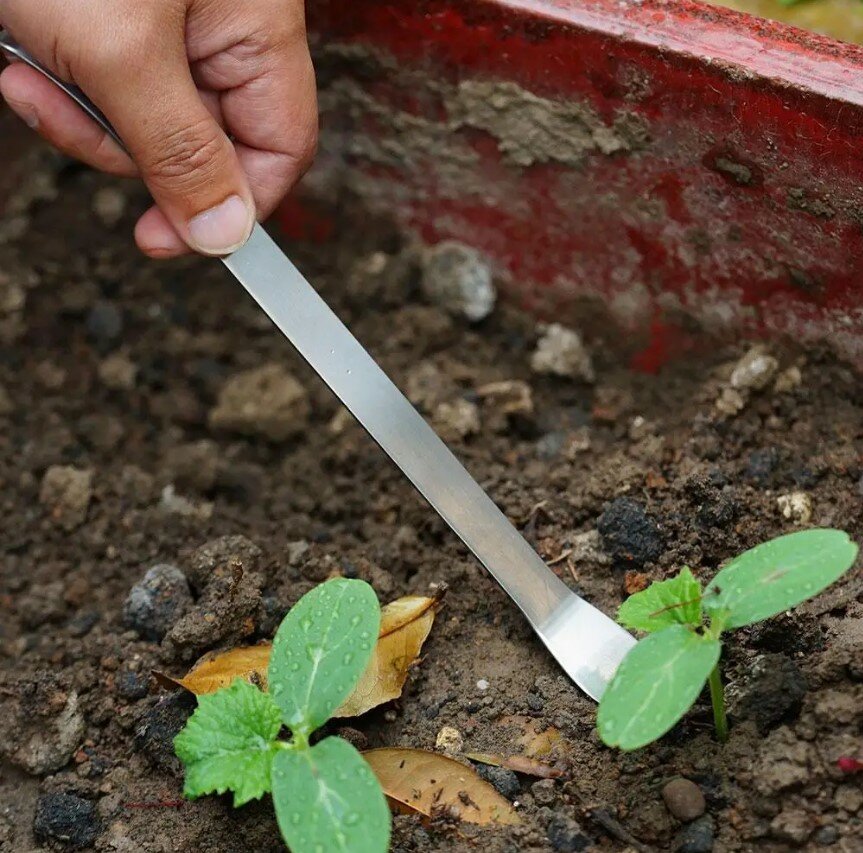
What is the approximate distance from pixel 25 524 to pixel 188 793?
758 millimetres

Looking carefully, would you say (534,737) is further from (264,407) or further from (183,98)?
(183,98)

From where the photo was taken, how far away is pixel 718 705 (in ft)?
3.76

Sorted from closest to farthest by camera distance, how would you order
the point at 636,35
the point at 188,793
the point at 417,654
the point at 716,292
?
the point at 188,793, the point at 417,654, the point at 636,35, the point at 716,292

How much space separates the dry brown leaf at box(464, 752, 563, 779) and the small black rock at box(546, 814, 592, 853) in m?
0.06

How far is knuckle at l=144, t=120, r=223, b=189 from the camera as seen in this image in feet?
4.39

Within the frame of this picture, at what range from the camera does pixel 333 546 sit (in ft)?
5.01

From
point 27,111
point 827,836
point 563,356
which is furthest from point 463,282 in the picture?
point 827,836

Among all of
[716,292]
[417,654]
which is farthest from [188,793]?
[716,292]

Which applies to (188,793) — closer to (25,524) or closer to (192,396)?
(25,524)

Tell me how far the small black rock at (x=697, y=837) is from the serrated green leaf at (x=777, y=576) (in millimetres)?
232

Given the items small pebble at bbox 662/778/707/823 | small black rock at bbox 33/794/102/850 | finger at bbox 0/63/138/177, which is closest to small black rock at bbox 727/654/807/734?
Result: small pebble at bbox 662/778/707/823

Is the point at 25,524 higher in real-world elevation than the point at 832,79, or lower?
lower

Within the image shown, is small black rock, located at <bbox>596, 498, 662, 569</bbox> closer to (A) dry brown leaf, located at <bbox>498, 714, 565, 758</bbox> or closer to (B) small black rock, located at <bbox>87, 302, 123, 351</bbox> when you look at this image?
(A) dry brown leaf, located at <bbox>498, 714, 565, 758</bbox>

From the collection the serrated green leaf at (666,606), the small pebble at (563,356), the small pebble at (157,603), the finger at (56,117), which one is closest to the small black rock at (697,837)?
the serrated green leaf at (666,606)
